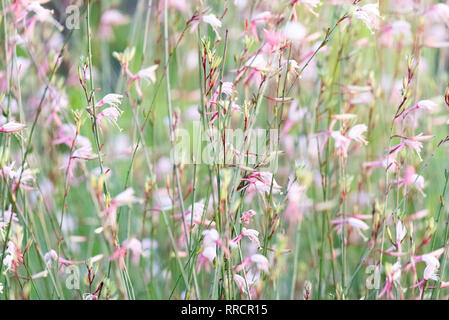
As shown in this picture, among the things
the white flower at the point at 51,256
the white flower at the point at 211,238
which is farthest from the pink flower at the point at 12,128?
the white flower at the point at 211,238

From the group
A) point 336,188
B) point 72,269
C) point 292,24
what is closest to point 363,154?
point 336,188

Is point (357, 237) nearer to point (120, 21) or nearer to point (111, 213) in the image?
point (120, 21)

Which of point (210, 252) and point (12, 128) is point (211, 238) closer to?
point (210, 252)

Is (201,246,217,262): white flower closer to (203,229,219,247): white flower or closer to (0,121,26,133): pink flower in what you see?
(203,229,219,247): white flower

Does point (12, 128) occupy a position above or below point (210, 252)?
above

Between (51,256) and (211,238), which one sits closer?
(211,238)

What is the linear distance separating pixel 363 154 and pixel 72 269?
0.93 m

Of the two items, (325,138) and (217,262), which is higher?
(325,138)

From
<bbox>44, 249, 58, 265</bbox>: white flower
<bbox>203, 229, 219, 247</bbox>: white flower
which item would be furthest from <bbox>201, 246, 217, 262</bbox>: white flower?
<bbox>44, 249, 58, 265</bbox>: white flower

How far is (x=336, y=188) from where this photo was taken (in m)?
1.26

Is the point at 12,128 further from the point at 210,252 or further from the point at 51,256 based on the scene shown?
the point at 210,252

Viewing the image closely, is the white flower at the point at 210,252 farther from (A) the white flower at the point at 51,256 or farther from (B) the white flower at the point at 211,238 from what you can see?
(A) the white flower at the point at 51,256

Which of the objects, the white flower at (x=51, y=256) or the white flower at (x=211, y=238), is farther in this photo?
the white flower at (x=51, y=256)

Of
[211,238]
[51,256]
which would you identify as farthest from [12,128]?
[211,238]
